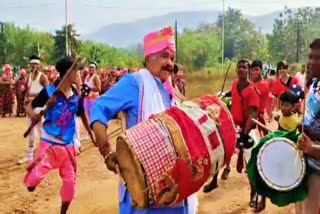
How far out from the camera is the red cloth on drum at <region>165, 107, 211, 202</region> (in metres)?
3.51

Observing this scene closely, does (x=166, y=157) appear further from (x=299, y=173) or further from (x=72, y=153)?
(x=72, y=153)

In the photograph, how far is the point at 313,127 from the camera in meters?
4.61

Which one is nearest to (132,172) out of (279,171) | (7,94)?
(279,171)

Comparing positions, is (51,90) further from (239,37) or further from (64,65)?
(239,37)

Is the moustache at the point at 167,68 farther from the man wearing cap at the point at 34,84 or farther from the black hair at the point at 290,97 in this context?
the man wearing cap at the point at 34,84

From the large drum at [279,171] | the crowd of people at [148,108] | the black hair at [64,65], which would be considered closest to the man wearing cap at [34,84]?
the crowd of people at [148,108]

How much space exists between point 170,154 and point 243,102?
455 cm

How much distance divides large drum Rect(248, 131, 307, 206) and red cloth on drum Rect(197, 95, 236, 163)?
33.0 inches

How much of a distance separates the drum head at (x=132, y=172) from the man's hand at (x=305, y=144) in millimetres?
1421

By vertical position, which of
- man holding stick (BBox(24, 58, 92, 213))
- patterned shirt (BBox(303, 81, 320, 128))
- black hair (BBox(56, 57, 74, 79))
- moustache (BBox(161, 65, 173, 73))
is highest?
moustache (BBox(161, 65, 173, 73))

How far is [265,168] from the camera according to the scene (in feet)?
14.9

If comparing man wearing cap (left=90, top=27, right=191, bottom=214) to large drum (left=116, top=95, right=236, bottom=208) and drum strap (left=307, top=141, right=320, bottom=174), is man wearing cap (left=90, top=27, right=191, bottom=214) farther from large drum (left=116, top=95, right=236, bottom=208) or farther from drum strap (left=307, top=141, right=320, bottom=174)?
drum strap (left=307, top=141, right=320, bottom=174)

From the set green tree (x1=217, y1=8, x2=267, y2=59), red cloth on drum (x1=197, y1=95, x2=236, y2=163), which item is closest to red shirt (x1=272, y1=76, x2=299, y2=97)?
red cloth on drum (x1=197, y1=95, x2=236, y2=163)

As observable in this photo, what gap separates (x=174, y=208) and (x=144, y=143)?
591mm
